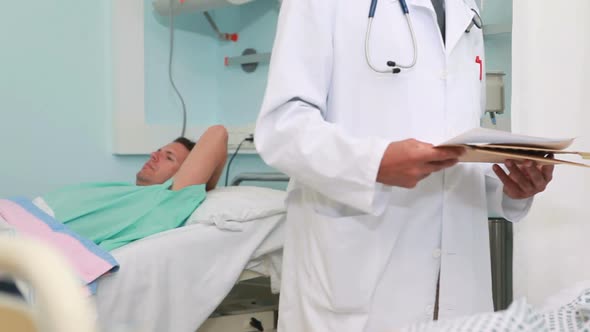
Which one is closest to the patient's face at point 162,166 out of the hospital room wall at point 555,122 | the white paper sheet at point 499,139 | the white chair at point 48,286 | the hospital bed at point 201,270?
the hospital bed at point 201,270

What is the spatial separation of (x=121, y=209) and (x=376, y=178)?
1215mm

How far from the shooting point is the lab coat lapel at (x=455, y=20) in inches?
49.4

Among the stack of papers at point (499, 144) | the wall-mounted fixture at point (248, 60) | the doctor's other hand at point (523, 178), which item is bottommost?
the doctor's other hand at point (523, 178)

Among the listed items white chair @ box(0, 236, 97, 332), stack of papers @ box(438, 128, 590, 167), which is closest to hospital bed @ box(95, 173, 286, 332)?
stack of papers @ box(438, 128, 590, 167)

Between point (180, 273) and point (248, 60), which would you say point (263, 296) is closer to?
point (180, 273)

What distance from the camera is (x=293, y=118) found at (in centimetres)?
110

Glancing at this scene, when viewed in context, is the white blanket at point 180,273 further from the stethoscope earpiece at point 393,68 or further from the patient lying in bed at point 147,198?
the stethoscope earpiece at point 393,68

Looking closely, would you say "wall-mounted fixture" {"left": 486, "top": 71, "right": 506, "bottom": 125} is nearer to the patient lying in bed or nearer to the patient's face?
the patient lying in bed

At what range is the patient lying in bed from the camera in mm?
1937

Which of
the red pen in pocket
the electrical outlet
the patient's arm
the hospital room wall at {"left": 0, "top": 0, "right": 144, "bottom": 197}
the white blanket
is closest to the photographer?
the red pen in pocket

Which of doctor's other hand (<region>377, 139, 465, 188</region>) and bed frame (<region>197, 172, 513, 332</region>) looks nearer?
doctor's other hand (<region>377, 139, 465, 188</region>)

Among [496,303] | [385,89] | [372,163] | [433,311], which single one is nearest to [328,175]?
[372,163]

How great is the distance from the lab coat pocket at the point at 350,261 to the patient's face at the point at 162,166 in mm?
1367

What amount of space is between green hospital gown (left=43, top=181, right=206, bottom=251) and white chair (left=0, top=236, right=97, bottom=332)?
140cm
